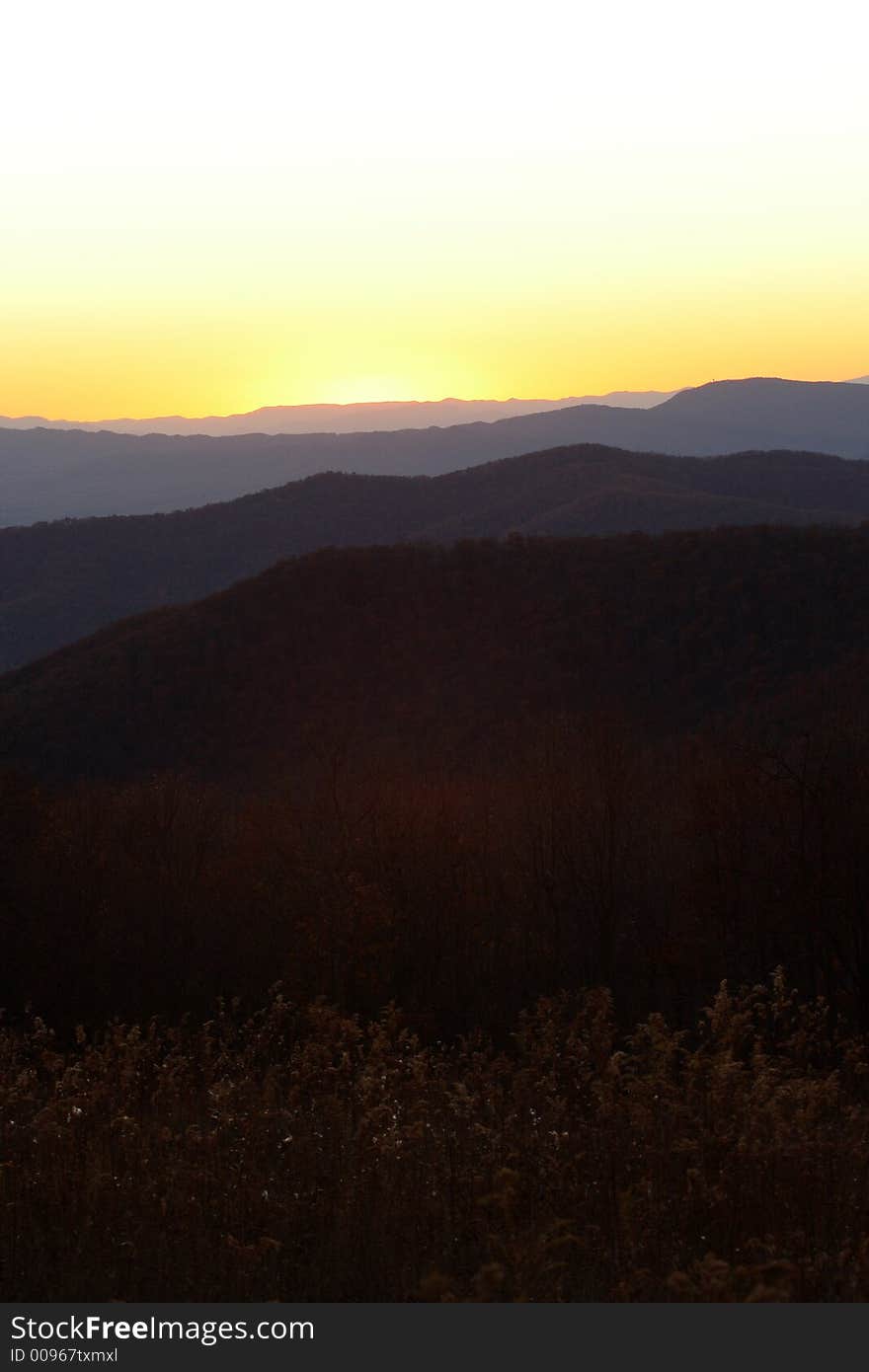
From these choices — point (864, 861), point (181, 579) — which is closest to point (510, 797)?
point (864, 861)

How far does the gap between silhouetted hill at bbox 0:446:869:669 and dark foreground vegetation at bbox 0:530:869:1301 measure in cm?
6904

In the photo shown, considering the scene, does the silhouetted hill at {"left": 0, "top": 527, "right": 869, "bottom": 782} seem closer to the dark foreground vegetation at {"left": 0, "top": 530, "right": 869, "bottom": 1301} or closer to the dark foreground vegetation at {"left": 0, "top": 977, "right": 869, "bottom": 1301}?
the dark foreground vegetation at {"left": 0, "top": 530, "right": 869, "bottom": 1301}

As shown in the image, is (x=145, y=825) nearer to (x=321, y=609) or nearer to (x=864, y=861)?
(x=864, y=861)

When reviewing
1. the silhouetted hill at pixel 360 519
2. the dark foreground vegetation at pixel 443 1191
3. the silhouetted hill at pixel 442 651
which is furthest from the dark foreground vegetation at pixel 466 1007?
the silhouetted hill at pixel 360 519

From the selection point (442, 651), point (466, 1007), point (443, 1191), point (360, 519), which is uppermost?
point (360, 519)

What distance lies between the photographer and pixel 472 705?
5956cm

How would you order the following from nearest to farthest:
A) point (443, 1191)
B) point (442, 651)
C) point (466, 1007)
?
point (443, 1191), point (466, 1007), point (442, 651)

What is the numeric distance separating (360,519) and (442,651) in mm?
73793

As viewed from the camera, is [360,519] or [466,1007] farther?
[360,519]

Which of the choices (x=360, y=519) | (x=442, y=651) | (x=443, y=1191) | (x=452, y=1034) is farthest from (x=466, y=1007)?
(x=360, y=519)

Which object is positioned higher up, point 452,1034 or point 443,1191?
point 443,1191

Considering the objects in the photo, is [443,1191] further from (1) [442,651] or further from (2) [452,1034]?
(1) [442,651]

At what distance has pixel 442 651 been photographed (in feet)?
216

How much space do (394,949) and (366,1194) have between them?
13333 millimetres
